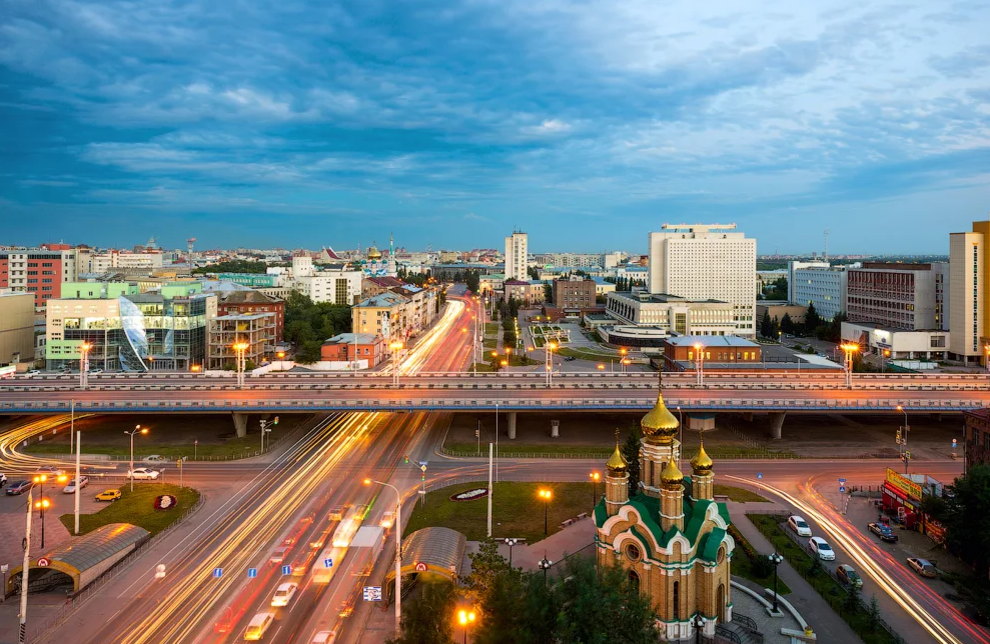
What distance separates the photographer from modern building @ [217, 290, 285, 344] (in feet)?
324

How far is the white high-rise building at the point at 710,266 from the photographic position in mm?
150500

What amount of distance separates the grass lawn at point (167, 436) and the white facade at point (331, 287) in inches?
3557

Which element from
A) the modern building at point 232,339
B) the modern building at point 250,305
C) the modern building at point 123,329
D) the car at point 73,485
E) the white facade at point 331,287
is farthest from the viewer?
the white facade at point 331,287

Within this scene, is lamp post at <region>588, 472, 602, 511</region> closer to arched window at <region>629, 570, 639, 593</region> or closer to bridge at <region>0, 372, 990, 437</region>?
Result: bridge at <region>0, 372, 990, 437</region>

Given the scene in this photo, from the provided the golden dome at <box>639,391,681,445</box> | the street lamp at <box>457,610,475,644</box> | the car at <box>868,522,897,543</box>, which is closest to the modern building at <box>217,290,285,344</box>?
the street lamp at <box>457,610,475,644</box>

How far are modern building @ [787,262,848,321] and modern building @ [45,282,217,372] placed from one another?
420 ft

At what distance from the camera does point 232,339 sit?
8606 centimetres

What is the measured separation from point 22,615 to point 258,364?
66158 millimetres

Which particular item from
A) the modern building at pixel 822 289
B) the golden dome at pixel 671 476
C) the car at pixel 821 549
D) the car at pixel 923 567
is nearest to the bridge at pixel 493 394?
the car at pixel 821 549

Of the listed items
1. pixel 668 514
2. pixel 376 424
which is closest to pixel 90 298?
pixel 376 424

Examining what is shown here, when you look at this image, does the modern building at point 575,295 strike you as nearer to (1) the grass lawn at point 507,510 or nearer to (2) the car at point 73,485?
(1) the grass lawn at point 507,510

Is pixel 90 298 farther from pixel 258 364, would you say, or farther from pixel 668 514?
pixel 668 514

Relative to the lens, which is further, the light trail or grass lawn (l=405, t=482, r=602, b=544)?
grass lawn (l=405, t=482, r=602, b=544)

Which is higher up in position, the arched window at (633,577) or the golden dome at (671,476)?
the golden dome at (671,476)
